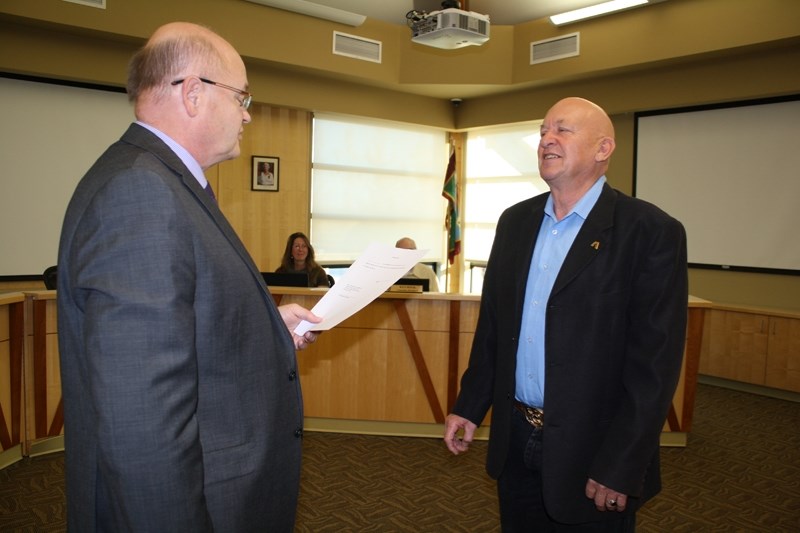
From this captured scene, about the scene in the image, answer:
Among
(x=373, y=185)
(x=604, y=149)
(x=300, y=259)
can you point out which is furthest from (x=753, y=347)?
(x=604, y=149)

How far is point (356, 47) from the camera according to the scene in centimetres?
741

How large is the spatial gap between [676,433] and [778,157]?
3.41m

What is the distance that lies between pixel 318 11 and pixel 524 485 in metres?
6.23

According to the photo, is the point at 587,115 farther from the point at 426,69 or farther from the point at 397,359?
the point at 426,69

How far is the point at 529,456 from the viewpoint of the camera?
1832 millimetres

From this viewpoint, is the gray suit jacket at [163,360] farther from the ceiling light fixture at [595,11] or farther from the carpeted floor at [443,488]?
the ceiling light fixture at [595,11]

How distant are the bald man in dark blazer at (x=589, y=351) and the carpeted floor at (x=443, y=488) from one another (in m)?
1.62

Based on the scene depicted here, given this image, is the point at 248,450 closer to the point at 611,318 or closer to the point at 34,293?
the point at 611,318

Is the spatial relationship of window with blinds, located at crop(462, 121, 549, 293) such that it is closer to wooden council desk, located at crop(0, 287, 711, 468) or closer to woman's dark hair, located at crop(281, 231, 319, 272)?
Result: woman's dark hair, located at crop(281, 231, 319, 272)

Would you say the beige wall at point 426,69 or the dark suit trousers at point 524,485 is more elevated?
the beige wall at point 426,69

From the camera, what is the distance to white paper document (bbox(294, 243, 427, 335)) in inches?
66.0

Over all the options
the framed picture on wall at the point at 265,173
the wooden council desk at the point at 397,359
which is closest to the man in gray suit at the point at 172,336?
the wooden council desk at the point at 397,359

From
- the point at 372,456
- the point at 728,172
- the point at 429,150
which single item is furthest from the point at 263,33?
the point at 728,172

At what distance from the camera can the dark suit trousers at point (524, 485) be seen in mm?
1831
